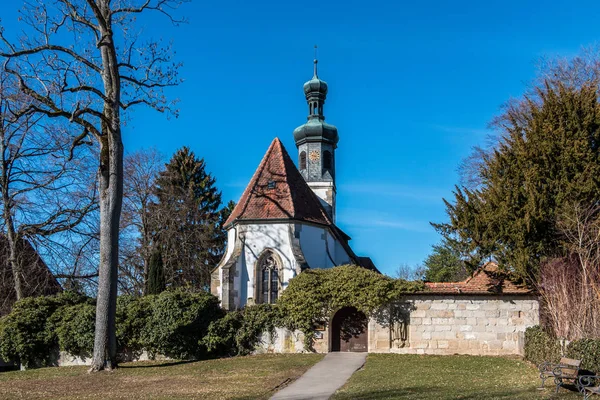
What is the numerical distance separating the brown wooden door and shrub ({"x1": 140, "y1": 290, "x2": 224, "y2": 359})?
4615 mm

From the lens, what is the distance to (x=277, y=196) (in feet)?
92.1

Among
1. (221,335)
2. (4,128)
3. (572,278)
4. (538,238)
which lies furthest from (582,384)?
(4,128)

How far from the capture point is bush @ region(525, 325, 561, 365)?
1534cm

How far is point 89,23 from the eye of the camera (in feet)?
61.3

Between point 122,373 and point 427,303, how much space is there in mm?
10658

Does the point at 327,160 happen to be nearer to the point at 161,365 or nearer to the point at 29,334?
the point at 161,365

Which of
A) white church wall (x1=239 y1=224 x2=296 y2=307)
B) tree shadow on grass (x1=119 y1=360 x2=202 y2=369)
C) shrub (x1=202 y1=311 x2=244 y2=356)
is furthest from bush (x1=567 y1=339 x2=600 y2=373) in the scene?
white church wall (x1=239 y1=224 x2=296 y2=307)

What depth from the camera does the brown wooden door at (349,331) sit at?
74.1ft

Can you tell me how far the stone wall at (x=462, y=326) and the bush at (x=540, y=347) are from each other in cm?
231

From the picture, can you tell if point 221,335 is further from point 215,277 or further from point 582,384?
point 582,384

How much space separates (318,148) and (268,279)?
57.0 feet

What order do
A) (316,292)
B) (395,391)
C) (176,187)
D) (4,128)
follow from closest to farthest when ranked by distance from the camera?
1. (395,391)
2. (4,128)
3. (316,292)
4. (176,187)

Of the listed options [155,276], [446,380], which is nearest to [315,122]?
[155,276]

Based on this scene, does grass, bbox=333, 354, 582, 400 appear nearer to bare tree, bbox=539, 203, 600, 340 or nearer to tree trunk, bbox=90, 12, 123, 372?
bare tree, bbox=539, 203, 600, 340
